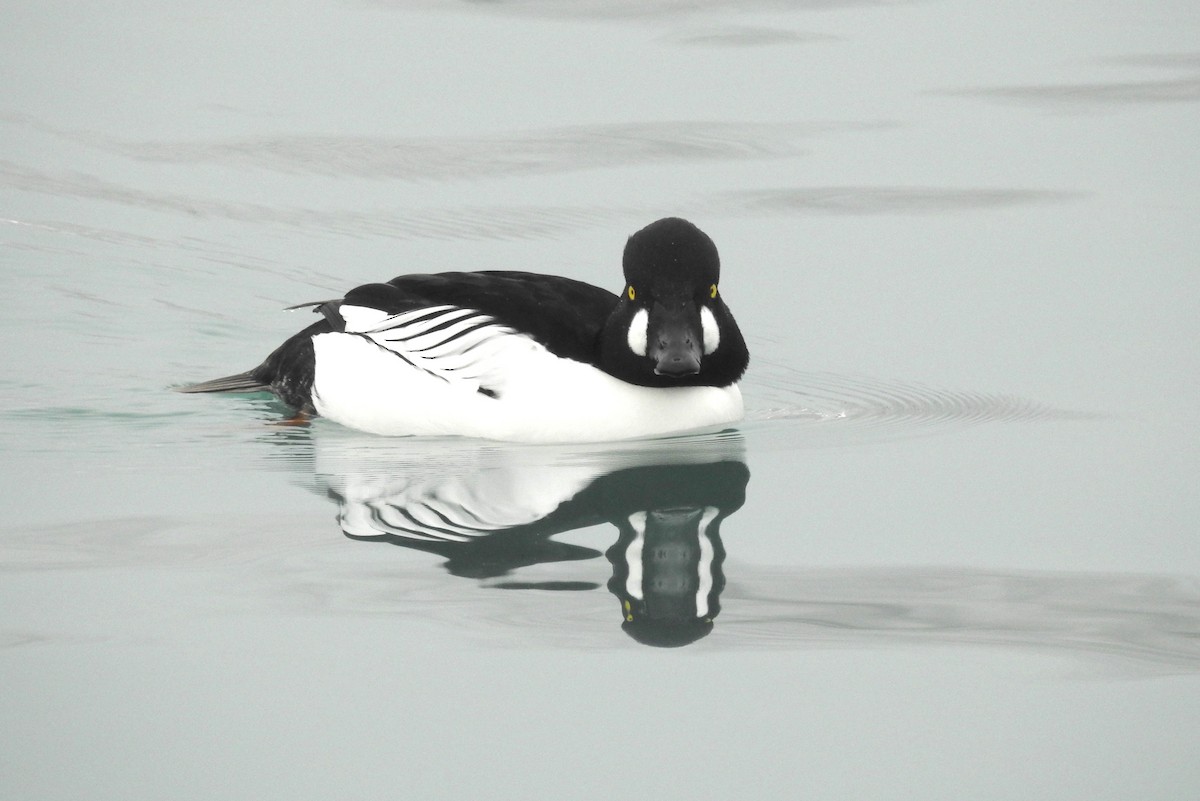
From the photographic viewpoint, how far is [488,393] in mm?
7254

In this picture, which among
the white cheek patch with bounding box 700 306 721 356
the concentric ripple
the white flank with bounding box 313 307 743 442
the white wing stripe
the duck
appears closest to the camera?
the duck

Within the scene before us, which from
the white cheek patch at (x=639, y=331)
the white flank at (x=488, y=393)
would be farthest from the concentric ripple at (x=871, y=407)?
the white cheek patch at (x=639, y=331)

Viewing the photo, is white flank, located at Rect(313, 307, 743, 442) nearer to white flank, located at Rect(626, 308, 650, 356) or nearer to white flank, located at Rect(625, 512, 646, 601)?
white flank, located at Rect(626, 308, 650, 356)

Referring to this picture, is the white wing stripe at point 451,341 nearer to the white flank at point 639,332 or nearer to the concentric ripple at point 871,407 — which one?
the white flank at point 639,332

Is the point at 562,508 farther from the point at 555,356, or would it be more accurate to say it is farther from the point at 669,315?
the point at 555,356

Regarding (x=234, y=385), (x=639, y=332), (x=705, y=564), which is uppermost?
(x=639, y=332)

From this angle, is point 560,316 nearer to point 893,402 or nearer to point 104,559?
point 893,402

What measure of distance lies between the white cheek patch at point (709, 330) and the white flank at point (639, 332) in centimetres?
25

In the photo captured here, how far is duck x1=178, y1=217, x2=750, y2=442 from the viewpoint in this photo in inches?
269

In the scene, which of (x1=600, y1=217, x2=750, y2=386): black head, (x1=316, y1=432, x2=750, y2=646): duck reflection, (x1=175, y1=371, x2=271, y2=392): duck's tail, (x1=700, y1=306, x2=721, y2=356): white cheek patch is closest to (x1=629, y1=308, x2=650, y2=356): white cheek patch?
(x1=600, y1=217, x2=750, y2=386): black head

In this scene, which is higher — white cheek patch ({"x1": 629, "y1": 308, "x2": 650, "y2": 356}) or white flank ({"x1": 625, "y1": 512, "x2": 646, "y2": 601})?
white cheek patch ({"x1": 629, "y1": 308, "x2": 650, "y2": 356})

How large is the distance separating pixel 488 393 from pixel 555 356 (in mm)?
356

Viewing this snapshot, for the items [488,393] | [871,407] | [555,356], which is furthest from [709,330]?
[871,407]

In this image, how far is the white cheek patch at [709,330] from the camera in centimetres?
695
